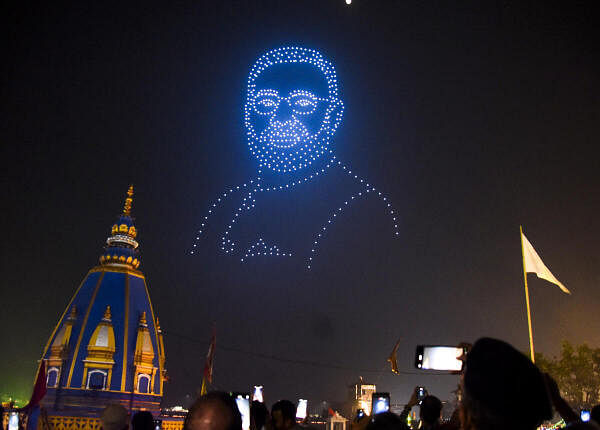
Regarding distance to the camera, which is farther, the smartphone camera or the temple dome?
the temple dome

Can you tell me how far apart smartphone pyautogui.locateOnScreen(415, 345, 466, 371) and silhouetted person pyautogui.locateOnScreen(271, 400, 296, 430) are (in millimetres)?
1564

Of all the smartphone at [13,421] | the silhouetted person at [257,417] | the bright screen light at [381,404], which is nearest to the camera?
the silhouetted person at [257,417]

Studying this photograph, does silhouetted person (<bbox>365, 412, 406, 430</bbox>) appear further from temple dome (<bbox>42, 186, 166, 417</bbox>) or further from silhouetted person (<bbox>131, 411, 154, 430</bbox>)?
temple dome (<bbox>42, 186, 166, 417</bbox>)

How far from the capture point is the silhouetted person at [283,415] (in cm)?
558

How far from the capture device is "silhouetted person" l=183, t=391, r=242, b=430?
2.66 meters

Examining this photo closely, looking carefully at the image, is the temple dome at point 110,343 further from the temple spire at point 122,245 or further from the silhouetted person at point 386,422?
the silhouetted person at point 386,422

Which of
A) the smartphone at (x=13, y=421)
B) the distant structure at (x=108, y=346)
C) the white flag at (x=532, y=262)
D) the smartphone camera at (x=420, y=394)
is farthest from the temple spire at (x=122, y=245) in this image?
the smartphone camera at (x=420, y=394)

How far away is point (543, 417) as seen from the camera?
2178 millimetres

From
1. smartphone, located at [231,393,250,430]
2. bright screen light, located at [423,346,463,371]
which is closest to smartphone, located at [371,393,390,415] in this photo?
smartphone, located at [231,393,250,430]

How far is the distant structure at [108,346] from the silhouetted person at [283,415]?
37.3 m

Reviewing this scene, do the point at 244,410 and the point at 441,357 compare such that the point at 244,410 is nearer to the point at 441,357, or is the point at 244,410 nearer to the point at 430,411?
the point at 441,357

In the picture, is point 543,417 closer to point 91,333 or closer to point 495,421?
point 495,421

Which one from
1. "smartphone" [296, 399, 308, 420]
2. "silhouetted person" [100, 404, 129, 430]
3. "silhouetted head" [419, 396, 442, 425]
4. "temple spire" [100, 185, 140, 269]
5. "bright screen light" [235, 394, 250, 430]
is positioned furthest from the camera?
"temple spire" [100, 185, 140, 269]

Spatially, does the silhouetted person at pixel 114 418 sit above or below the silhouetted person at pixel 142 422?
above
